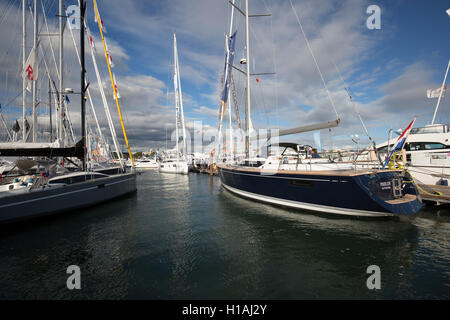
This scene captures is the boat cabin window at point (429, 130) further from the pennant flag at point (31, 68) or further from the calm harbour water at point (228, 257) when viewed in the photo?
the pennant flag at point (31, 68)

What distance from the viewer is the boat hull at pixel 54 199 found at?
791cm

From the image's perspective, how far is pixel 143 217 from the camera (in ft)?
32.0

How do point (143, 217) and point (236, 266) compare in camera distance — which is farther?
point (143, 217)

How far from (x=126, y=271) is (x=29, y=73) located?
13.7m

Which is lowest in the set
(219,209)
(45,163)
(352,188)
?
(219,209)

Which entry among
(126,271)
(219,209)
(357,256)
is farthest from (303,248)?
(219,209)

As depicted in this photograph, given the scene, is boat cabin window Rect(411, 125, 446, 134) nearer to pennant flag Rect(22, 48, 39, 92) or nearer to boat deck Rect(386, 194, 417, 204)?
boat deck Rect(386, 194, 417, 204)

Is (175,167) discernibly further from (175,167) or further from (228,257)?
(228,257)

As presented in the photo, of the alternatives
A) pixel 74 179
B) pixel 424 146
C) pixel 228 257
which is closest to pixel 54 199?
pixel 74 179

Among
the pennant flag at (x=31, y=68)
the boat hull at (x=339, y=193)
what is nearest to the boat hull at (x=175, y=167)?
the pennant flag at (x=31, y=68)

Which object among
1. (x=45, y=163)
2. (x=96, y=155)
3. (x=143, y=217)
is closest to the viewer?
(x=143, y=217)

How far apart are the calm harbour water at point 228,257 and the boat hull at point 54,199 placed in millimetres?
575

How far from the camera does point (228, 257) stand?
18.3 ft
